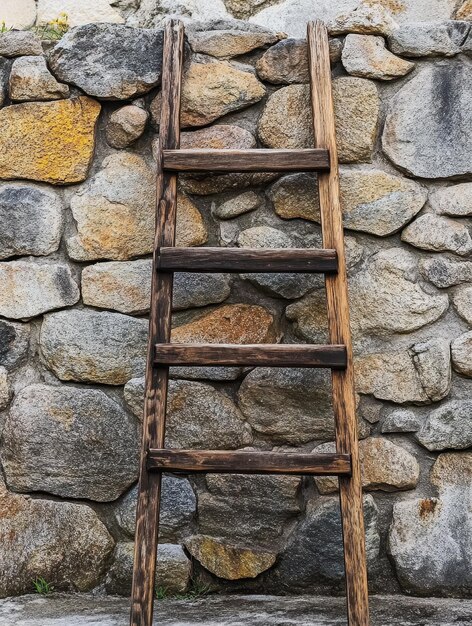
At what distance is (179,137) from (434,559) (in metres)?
1.28

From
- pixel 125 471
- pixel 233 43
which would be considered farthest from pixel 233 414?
pixel 233 43

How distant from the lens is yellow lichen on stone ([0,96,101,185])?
7.31ft

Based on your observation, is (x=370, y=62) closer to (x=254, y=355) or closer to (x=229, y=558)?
(x=254, y=355)

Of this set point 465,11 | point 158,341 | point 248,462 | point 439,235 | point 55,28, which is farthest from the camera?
point 55,28

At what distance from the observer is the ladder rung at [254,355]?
73.6 inches

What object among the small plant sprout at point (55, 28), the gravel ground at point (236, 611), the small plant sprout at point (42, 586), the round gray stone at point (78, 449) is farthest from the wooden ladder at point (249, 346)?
the small plant sprout at point (55, 28)

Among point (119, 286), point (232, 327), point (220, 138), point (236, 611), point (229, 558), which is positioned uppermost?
point (220, 138)

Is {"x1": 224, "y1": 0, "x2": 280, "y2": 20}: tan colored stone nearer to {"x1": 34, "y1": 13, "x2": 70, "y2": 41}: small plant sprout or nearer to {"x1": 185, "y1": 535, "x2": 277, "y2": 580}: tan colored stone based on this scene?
{"x1": 34, "y1": 13, "x2": 70, "y2": 41}: small plant sprout

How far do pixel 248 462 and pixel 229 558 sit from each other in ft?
1.45

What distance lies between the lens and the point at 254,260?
1.96m

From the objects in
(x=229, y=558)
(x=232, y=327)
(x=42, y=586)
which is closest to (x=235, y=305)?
(x=232, y=327)

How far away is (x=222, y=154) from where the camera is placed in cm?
205

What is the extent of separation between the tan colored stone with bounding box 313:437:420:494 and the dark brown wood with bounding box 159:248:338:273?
0.51 metres

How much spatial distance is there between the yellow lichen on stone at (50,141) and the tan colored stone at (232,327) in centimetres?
52
